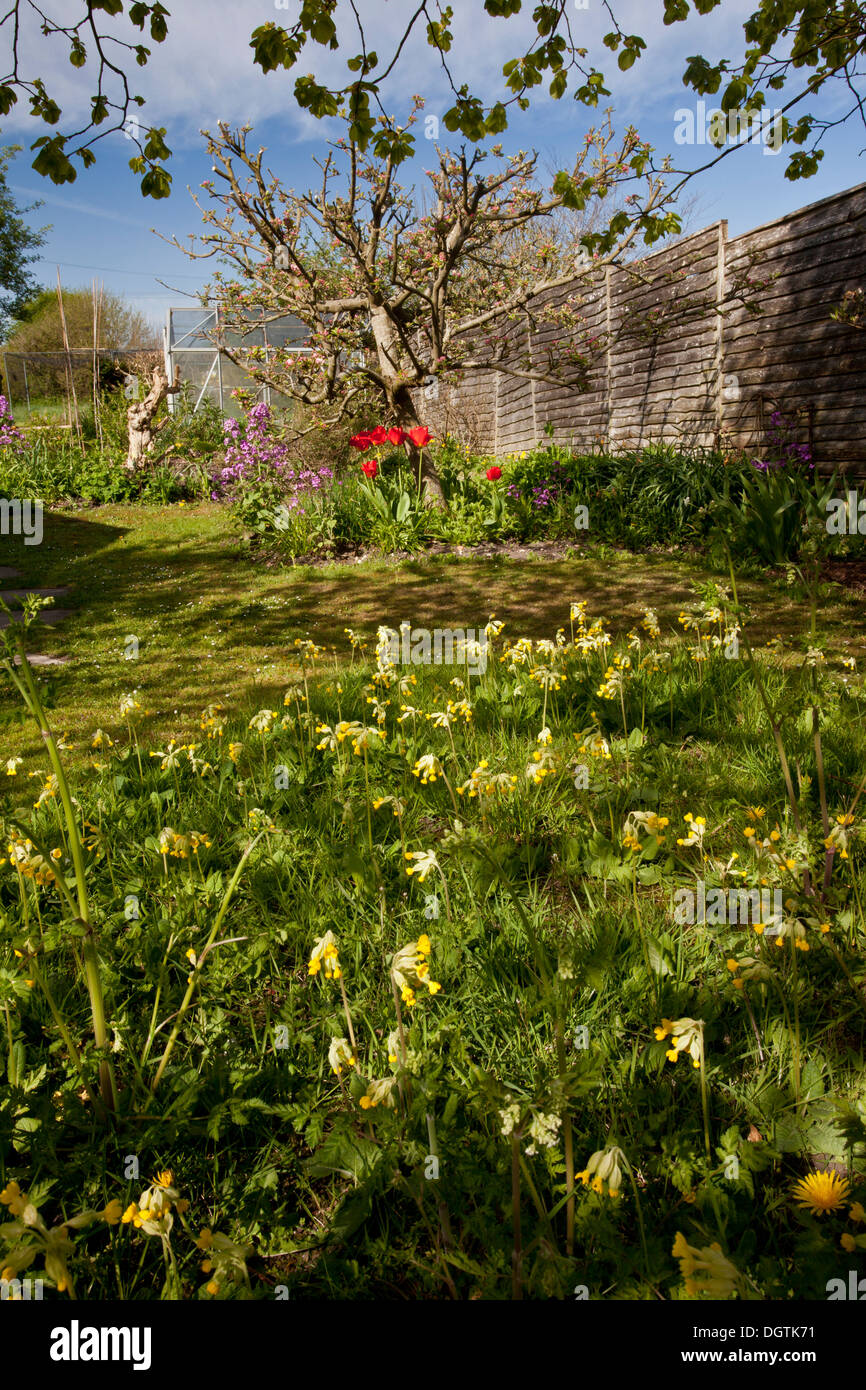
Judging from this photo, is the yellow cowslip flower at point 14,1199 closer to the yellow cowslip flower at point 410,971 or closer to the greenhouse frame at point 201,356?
the yellow cowslip flower at point 410,971

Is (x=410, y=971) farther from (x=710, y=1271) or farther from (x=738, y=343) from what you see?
(x=738, y=343)

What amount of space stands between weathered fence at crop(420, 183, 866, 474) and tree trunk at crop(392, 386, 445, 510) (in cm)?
129

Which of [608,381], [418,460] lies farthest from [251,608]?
[608,381]

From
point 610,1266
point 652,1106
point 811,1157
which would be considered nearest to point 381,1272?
point 610,1266

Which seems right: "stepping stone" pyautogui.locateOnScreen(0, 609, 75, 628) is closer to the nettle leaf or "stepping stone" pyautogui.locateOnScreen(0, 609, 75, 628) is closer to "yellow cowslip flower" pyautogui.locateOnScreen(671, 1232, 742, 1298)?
the nettle leaf

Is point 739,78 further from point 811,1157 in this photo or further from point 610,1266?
point 610,1266

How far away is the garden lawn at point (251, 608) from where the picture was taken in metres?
4.27

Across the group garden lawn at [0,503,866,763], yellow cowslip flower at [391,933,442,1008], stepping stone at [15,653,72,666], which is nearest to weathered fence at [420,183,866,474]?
garden lawn at [0,503,866,763]

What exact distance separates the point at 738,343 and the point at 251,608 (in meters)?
5.52

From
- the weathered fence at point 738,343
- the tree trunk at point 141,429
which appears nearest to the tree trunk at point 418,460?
the weathered fence at point 738,343

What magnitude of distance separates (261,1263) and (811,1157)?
1.04 m

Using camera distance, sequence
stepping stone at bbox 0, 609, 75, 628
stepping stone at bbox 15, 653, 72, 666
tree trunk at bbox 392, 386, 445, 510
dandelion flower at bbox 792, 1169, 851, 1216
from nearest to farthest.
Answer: dandelion flower at bbox 792, 1169, 851, 1216
stepping stone at bbox 15, 653, 72, 666
stepping stone at bbox 0, 609, 75, 628
tree trunk at bbox 392, 386, 445, 510

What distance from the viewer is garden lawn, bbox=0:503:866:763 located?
4270mm
